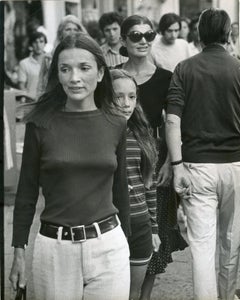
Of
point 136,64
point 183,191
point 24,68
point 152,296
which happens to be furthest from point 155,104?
point 152,296

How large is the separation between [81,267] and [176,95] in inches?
36.6

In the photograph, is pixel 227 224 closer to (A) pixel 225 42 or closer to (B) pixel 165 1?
(A) pixel 225 42

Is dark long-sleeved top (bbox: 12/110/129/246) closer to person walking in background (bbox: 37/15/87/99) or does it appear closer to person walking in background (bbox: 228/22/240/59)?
person walking in background (bbox: 37/15/87/99)

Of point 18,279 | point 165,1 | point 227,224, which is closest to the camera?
point 18,279

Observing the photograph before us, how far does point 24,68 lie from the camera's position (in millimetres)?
2561

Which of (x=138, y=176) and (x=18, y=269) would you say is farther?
(x=138, y=176)

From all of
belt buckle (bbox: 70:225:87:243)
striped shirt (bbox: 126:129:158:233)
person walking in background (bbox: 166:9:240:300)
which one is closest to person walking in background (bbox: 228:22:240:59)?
person walking in background (bbox: 166:9:240:300)

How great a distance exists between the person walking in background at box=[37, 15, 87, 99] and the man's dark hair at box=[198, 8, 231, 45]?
Answer: 1.83 ft

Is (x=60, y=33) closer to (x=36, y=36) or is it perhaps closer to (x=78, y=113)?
(x=36, y=36)

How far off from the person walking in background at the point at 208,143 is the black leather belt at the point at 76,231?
1.95 feet

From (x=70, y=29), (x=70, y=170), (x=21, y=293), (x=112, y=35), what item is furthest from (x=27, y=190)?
(x=112, y=35)

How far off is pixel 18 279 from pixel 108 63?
100cm

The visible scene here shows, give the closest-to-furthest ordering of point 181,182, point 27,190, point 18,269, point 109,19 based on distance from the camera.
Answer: point 27,190, point 18,269, point 109,19, point 181,182

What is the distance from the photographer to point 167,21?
8.68 ft
